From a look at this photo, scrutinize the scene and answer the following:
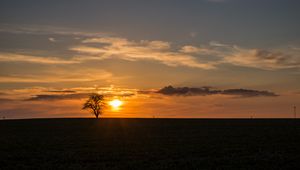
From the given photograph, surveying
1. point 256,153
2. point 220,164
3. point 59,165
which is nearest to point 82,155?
point 59,165

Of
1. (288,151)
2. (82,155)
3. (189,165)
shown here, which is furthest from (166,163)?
(288,151)

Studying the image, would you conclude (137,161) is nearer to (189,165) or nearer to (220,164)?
(189,165)

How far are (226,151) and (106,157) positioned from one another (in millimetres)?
11258

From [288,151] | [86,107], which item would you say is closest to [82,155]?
[288,151]

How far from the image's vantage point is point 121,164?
28.4 m

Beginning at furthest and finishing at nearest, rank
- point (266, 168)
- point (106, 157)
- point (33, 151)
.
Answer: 1. point (33, 151)
2. point (106, 157)
3. point (266, 168)

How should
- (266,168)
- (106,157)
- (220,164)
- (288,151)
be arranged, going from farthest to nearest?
1. (288,151)
2. (106,157)
3. (220,164)
4. (266,168)

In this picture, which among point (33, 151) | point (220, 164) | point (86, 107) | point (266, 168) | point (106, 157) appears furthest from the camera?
point (86, 107)

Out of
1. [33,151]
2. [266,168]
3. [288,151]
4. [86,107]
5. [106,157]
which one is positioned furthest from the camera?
[86,107]

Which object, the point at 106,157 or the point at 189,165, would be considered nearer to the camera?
the point at 189,165

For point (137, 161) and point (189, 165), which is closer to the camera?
point (189, 165)

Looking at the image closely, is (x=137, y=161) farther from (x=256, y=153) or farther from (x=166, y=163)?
(x=256, y=153)

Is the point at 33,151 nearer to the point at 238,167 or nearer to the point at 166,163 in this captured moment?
the point at 166,163

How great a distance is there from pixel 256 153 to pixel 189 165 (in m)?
9.16
